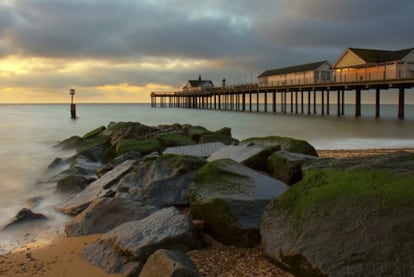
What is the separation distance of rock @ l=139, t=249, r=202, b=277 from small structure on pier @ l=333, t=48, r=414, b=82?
3285 centimetres

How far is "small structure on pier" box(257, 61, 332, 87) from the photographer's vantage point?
44.1 m

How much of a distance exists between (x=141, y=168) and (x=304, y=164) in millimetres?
2779

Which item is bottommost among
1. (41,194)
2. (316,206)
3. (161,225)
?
(41,194)

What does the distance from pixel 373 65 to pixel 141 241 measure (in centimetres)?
3794

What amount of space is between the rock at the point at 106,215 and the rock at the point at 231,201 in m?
0.93

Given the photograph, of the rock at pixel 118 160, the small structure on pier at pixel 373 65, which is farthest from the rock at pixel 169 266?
the small structure on pier at pixel 373 65

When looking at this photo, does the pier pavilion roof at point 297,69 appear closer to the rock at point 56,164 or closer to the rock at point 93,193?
the rock at point 56,164

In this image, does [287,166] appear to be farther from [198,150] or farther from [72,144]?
[72,144]

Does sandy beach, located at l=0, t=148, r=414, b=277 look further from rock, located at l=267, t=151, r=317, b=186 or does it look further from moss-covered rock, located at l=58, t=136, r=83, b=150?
moss-covered rock, located at l=58, t=136, r=83, b=150

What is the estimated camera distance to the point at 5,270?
4273 mm

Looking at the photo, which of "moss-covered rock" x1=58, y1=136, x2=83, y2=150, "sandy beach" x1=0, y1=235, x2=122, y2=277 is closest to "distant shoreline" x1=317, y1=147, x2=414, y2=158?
"sandy beach" x1=0, y1=235, x2=122, y2=277

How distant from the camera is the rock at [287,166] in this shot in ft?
18.0

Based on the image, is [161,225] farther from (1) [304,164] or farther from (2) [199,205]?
(1) [304,164]

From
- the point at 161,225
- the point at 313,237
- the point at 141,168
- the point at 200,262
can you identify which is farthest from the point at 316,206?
the point at 141,168
